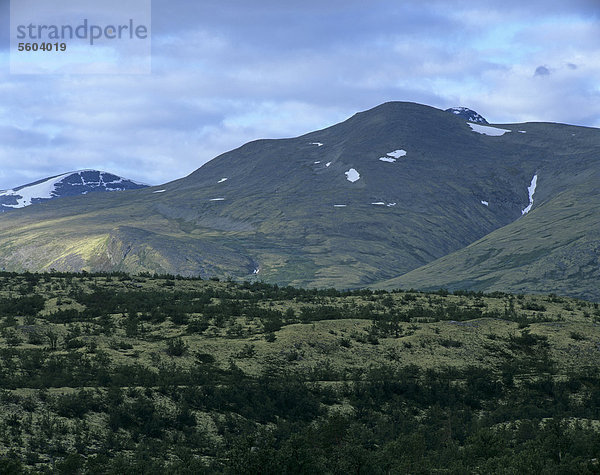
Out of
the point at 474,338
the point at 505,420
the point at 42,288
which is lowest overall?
the point at 505,420

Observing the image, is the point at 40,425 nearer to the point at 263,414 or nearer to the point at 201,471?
the point at 201,471

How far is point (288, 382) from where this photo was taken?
59.3 meters

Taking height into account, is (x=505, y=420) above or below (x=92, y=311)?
below

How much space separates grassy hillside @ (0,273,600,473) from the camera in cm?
4369

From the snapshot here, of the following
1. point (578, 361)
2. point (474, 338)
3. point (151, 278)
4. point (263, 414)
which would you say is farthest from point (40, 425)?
point (151, 278)

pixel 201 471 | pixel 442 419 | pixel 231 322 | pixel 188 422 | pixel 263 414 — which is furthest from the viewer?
pixel 231 322

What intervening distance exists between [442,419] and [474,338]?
16058 mm

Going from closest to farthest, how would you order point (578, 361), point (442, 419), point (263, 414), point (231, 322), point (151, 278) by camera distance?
1. point (263, 414)
2. point (442, 419)
3. point (578, 361)
4. point (231, 322)
5. point (151, 278)

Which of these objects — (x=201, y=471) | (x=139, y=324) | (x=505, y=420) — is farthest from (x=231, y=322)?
(x=201, y=471)

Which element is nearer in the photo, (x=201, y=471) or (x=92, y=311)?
(x=201, y=471)

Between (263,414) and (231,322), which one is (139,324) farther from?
(263,414)

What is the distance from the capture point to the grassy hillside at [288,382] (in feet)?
143

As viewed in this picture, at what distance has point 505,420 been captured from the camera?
58094 millimetres

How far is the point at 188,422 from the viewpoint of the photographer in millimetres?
50500
